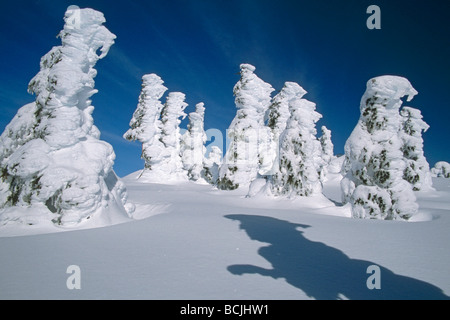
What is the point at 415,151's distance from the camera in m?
24.3

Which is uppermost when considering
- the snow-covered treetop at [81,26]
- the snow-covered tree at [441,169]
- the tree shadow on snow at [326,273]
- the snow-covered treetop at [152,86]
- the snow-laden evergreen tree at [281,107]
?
the snow-covered treetop at [152,86]

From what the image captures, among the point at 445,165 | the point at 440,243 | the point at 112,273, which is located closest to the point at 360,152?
the point at 440,243

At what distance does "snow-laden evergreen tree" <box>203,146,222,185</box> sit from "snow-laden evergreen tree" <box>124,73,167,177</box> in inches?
342

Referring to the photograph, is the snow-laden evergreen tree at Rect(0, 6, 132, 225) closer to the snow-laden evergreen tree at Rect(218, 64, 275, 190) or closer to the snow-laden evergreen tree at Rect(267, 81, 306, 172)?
the snow-laden evergreen tree at Rect(218, 64, 275, 190)

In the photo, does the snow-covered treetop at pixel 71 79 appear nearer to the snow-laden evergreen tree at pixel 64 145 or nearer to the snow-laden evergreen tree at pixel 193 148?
the snow-laden evergreen tree at pixel 64 145

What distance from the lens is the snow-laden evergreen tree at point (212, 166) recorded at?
117 feet

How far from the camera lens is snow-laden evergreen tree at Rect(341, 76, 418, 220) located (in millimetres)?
9758

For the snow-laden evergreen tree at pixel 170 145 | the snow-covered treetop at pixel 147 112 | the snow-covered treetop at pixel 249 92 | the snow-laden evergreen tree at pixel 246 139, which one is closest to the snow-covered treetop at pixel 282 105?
the snow-laden evergreen tree at pixel 246 139

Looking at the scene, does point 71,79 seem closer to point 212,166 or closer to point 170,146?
point 170,146

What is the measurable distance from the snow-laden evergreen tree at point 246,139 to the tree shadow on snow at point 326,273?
53.3 ft

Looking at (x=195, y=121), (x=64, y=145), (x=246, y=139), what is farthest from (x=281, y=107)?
(x=64, y=145)

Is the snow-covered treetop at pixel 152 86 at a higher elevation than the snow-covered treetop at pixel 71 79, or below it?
higher

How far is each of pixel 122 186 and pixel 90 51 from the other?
5.04m

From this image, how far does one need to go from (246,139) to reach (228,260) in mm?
18705
